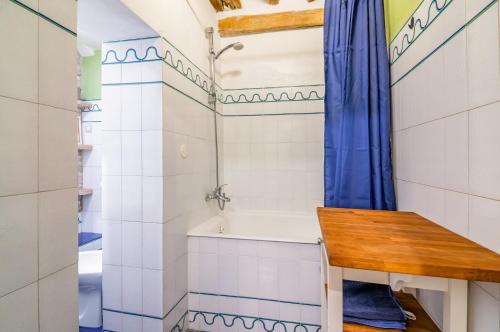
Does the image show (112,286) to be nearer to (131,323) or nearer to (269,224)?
(131,323)

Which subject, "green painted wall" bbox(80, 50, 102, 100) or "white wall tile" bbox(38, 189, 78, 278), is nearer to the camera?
"white wall tile" bbox(38, 189, 78, 278)

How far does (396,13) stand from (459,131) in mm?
983

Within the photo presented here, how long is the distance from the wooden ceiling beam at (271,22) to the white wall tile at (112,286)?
2173 millimetres

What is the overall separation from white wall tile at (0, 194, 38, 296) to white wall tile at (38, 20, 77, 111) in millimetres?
314

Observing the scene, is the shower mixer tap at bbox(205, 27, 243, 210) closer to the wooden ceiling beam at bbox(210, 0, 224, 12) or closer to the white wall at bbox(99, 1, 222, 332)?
the wooden ceiling beam at bbox(210, 0, 224, 12)

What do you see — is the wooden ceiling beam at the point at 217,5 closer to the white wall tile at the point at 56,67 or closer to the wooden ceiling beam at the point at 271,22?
the wooden ceiling beam at the point at 271,22

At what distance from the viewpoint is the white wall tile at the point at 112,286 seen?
1428 mm

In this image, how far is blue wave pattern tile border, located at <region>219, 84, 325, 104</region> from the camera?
7.42 feet

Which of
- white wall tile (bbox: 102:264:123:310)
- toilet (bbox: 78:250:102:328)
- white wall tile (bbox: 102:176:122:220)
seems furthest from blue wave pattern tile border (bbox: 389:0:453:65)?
toilet (bbox: 78:250:102:328)

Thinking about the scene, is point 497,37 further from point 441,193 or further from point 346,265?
point 346,265

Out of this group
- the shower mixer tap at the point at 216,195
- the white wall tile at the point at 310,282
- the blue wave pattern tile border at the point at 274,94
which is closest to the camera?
the white wall tile at the point at 310,282

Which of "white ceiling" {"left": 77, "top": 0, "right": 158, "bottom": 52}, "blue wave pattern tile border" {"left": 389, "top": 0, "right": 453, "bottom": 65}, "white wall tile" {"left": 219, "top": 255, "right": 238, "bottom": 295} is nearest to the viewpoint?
"blue wave pattern tile border" {"left": 389, "top": 0, "right": 453, "bottom": 65}

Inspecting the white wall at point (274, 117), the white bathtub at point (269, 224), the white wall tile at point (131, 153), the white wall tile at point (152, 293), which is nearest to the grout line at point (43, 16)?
the white wall tile at point (131, 153)

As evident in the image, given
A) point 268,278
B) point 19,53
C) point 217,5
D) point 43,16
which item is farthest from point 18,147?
point 217,5
